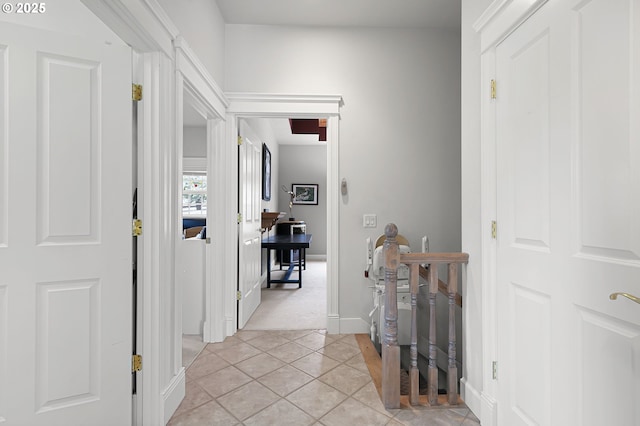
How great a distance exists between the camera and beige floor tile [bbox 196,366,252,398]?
1.97 m

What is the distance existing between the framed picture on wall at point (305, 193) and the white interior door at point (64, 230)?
19.8ft

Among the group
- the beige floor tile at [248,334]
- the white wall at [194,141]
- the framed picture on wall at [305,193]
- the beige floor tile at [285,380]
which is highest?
the white wall at [194,141]

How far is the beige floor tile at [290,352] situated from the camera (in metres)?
2.42

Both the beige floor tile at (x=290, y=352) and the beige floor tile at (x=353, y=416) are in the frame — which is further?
the beige floor tile at (x=290, y=352)

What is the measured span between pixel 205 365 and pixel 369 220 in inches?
70.1

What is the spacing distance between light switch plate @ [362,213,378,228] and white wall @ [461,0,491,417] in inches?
43.4

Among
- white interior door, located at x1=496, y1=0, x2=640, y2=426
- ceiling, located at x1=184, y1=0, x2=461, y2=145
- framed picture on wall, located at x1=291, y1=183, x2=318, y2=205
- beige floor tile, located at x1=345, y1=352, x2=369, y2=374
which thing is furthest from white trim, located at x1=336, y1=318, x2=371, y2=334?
framed picture on wall, located at x1=291, y1=183, x2=318, y2=205

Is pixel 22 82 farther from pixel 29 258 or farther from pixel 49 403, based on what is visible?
pixel 49 403

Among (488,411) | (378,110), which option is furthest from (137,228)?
(378,110)

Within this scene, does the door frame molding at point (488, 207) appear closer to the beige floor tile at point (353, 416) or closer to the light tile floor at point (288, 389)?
the light tile floor at point (288, 389)

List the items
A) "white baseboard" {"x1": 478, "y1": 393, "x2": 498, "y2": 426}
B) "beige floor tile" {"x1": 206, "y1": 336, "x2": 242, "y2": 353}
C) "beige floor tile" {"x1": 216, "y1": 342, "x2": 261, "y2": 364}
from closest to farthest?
"white baseboard" {"x1": 478, "y1": 393, "x2": 498, "y2": 426}, "beige floor tile" {"x1": 216, "y1": 342, "x2": 261, "y2": 364}, "beige floor tile" {"x1": 206, "y1": 336, "x2": 242, "y2": 353}

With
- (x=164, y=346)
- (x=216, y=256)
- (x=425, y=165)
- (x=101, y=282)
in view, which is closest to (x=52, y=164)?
(x=101, y=282)

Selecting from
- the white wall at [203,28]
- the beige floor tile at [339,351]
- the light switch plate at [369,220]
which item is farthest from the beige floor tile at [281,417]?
the white wall at [203,28]
